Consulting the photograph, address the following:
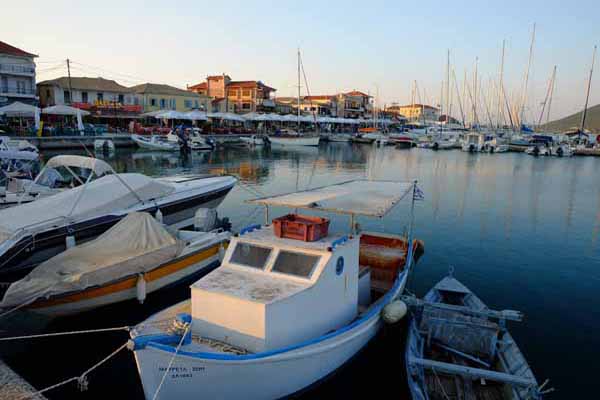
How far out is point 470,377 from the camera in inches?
305

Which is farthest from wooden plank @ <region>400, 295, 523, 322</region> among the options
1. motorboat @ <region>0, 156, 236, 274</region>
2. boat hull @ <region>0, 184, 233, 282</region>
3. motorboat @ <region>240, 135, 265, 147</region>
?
motorboat @ <region>240, 135, 265, 147</region>

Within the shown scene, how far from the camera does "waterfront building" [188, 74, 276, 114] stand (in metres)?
87.2

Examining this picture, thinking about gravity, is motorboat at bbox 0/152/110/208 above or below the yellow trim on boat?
above

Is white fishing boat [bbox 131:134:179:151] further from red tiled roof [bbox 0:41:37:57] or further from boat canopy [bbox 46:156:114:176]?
boat canopy [bbox 46:156:114:176]

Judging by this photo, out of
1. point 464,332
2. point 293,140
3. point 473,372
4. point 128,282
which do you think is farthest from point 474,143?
point 128,282

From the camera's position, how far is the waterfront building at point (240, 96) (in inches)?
3435

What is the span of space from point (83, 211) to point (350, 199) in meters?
8.50

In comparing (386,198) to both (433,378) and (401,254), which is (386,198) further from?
(433,378)

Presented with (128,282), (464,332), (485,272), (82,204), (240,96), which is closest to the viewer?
(464,332)

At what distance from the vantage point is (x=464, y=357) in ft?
27.9

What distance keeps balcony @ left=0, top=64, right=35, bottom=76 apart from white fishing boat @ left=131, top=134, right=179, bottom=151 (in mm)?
18005

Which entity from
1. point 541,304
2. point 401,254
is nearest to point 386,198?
point 401,254

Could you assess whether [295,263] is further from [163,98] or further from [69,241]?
[163,98]

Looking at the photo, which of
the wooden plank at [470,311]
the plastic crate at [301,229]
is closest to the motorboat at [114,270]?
the plastic crate at [301,229]
